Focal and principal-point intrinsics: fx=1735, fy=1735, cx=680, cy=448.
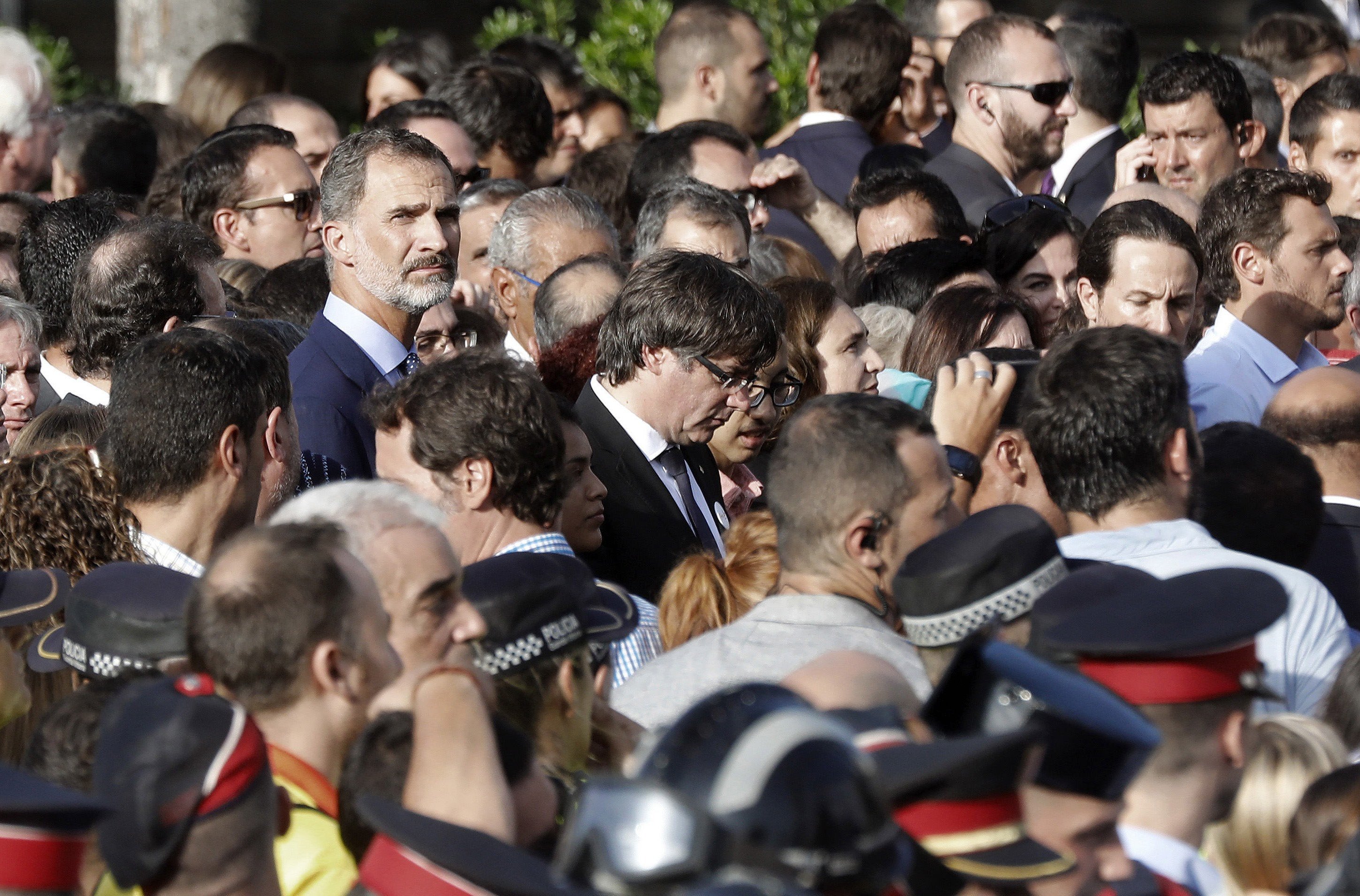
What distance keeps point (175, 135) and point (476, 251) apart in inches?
93.3

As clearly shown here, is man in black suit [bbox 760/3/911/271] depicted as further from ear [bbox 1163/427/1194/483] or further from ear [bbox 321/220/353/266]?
ear [bbox 1163/427/1194/483]

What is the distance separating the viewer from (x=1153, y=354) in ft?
12.9

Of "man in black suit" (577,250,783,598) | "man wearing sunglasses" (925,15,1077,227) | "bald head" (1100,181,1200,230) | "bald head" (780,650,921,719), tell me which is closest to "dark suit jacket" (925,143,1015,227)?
"man wearing sunglasses" (925,15,1077,227)

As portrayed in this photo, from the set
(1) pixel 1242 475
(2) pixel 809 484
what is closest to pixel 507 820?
(2) pixel 809 484

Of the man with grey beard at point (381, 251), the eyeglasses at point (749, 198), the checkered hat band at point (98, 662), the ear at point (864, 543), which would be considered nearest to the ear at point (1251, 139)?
the eyeglasses at point (749, 198)

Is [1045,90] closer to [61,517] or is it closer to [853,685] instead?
[61,517]

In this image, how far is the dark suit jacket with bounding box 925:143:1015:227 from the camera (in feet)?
24.7

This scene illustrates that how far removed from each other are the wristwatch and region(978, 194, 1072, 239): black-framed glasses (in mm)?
2456

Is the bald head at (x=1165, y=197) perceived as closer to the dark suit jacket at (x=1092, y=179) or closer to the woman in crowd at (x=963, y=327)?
the woman in crowd at (x=963, y=327)

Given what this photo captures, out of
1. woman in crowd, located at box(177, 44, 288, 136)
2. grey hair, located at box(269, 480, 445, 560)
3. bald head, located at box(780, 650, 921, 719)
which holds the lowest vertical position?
woman in crowd, located at box(177, 44, 288, 136)

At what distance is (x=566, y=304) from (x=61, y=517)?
2183 millimetres

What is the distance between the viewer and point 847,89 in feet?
27.0

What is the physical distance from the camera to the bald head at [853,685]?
2256 mm

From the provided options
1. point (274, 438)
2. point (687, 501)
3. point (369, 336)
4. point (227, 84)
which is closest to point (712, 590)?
point (274, 438)
